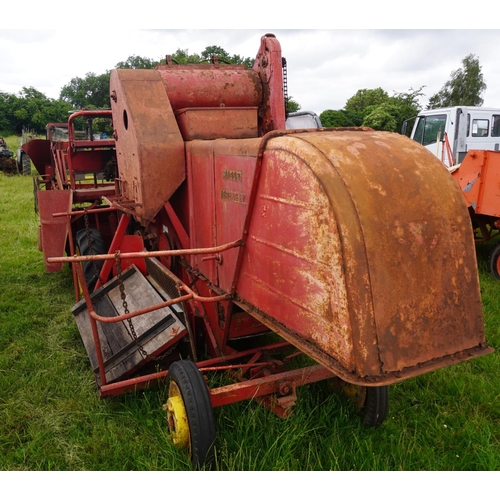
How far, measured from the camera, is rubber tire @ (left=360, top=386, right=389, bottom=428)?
9.80 feet

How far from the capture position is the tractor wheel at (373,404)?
2.99 meters

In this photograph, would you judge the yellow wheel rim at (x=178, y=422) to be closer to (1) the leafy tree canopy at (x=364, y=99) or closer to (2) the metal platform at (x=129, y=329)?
(2) the metal platform at (x=129, y=329)

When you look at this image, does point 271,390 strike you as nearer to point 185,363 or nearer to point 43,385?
point 185,363

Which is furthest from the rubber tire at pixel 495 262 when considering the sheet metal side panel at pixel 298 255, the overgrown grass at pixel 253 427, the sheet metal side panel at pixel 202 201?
the sheet metal side panel at pixel 298 255

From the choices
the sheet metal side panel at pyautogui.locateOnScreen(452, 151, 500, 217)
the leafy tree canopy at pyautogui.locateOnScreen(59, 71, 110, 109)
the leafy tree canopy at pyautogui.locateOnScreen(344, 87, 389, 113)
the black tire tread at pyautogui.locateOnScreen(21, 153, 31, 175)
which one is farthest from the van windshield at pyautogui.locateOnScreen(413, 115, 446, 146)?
the leafy tree canopy at pyautogui.locateOnScreen(59, 71, 110, 109)

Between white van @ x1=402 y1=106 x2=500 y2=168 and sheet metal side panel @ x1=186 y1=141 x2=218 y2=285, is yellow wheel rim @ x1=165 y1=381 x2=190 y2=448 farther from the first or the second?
white van @ x1=402 y1=106 x2=500 y2=168

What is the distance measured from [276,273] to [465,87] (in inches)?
1213

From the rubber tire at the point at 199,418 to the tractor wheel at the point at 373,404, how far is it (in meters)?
1.09

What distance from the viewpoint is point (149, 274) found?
4.24 m

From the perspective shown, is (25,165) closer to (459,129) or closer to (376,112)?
(459,129)


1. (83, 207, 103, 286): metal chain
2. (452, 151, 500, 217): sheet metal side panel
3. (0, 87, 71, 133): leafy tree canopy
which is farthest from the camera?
(0, 87, 71, 133): leafy tree canopy

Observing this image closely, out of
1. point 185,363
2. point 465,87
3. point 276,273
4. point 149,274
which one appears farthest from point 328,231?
point 465,87

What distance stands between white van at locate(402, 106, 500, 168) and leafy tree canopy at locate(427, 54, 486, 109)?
57.0 feet

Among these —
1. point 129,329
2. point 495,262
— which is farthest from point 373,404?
point 495,262
